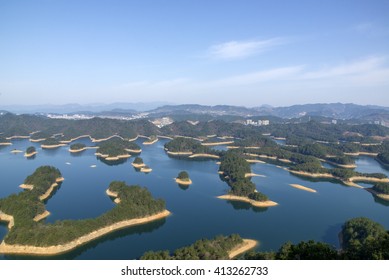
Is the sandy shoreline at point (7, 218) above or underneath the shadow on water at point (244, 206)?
above

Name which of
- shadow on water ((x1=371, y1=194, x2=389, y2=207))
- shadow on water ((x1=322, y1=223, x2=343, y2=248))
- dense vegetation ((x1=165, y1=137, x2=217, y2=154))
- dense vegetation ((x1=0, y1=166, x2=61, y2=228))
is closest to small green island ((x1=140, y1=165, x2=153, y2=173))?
dense vegetation ((x1=165, y1=137, x2=217, y2=154))

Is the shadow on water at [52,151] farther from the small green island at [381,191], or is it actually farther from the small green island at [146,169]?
the small green island at [381,191]

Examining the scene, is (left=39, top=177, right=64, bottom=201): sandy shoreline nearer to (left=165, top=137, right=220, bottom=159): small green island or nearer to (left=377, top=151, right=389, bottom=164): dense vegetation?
(left=165, top=137, right=220, bottom=159): small green island

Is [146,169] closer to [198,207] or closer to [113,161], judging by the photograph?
[113,161]

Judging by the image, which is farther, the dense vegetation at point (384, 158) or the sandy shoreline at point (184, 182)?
the dense vegetation at point (384, 158)

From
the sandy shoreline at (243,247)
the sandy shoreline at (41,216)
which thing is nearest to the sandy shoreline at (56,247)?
the sandy shoreline at (41,216)

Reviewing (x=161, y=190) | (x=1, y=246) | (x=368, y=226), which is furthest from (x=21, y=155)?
(x=368, y=226)
